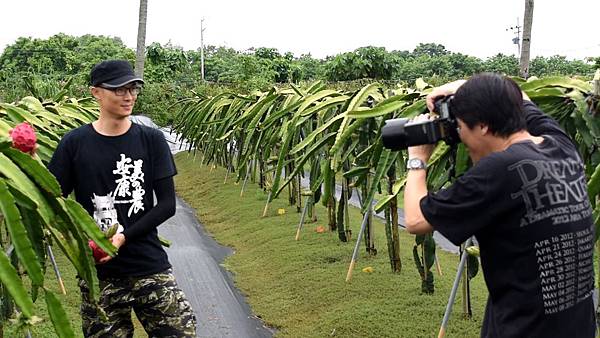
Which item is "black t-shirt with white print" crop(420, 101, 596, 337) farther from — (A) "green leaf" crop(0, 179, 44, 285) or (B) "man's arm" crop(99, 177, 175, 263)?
(B) "man's arm" crop(99, 177, 175, 263)

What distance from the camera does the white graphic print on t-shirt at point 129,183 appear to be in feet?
9.75

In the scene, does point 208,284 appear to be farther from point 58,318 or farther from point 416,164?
point 416,164

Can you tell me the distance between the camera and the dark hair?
196 centimetres

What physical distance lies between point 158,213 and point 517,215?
5.12 feet

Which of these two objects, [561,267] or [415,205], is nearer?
[561,267]

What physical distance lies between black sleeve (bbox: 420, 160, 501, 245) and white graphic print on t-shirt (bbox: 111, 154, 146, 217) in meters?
1.40

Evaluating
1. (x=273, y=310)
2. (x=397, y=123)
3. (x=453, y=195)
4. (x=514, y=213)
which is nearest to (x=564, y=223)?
(x=514, y=213)

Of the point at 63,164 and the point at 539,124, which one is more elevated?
the point at 539,124

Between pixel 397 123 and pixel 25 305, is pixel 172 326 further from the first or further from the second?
pixel 397 123

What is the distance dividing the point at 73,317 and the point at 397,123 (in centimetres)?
341

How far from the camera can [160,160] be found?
308 cm

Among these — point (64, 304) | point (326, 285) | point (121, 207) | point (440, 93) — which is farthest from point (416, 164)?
point (64, 304)

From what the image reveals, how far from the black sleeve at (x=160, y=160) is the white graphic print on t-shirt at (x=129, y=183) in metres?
0.08

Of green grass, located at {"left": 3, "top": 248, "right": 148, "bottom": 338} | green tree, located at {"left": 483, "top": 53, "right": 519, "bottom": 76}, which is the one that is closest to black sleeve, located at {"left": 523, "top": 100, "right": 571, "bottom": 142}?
green grass, located at {"left": 3, "top": 248, "right": 148, "bottom": 338}
